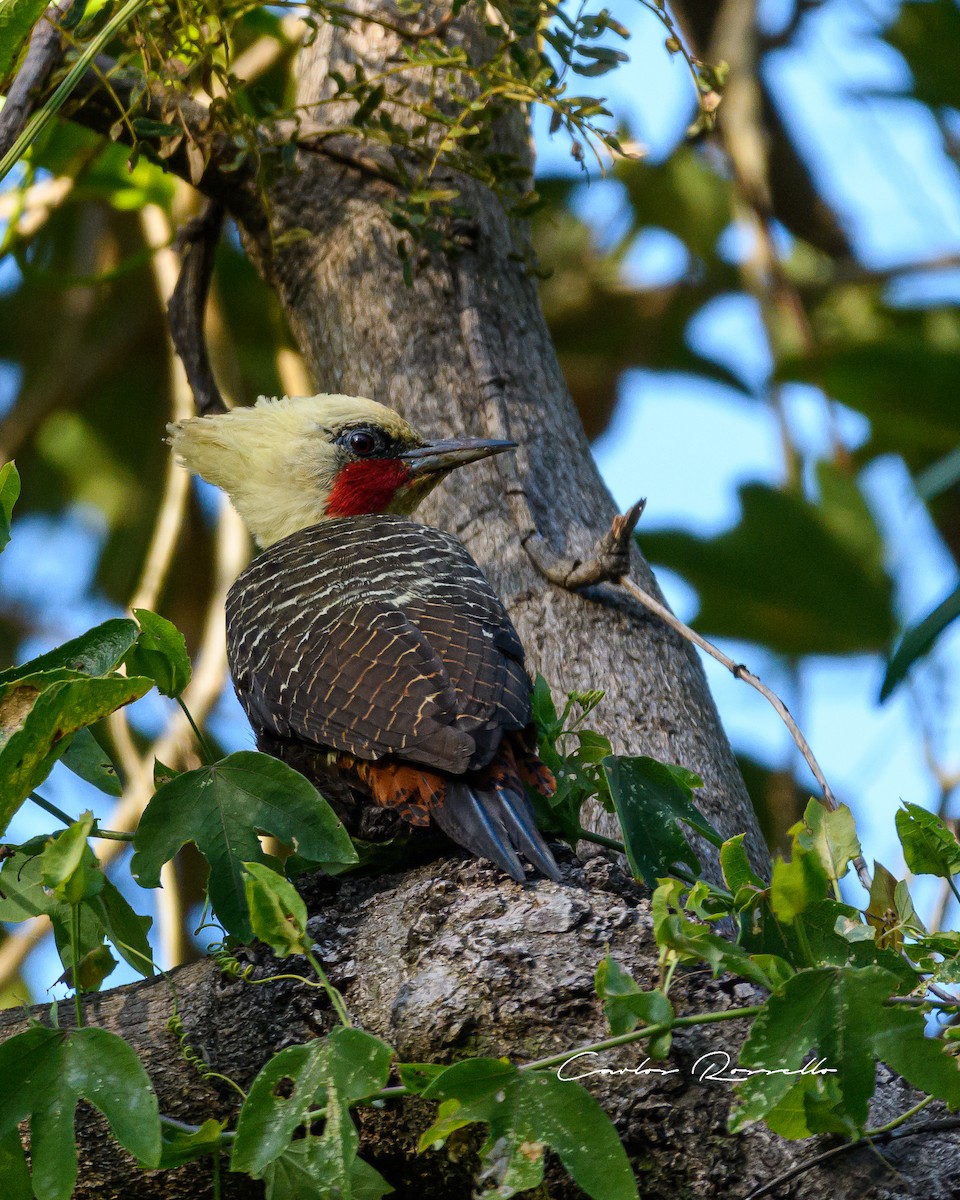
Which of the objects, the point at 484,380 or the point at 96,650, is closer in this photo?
the point at 96,650

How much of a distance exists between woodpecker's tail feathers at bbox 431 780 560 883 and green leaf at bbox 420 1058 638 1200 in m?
0.51

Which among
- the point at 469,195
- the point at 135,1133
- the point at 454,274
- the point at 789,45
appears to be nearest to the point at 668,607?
the point at 454,274

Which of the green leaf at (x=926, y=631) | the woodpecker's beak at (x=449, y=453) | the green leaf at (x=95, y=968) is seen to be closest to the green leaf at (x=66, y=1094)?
the green leaf at (x=95, y=968)

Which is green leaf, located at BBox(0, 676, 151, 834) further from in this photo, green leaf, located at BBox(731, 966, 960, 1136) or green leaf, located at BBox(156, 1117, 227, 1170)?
green leaf, located at BBox(731, 966, 960, 1136)

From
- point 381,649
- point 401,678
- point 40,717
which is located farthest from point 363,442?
point 40,717

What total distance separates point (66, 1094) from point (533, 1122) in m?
0.57

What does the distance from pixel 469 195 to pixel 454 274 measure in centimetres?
28

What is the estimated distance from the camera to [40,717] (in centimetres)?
185

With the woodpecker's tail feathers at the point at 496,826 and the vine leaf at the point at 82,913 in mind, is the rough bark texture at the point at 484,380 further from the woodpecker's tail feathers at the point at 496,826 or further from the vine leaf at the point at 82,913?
the vine leaf at the point at 82,913

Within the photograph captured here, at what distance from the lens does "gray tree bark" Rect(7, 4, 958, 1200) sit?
1778 millimetres

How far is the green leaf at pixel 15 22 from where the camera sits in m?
2.44

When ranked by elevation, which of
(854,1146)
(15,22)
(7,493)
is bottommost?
(854,1146)

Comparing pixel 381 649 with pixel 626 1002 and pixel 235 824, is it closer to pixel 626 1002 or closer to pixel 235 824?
pixel 235 824
